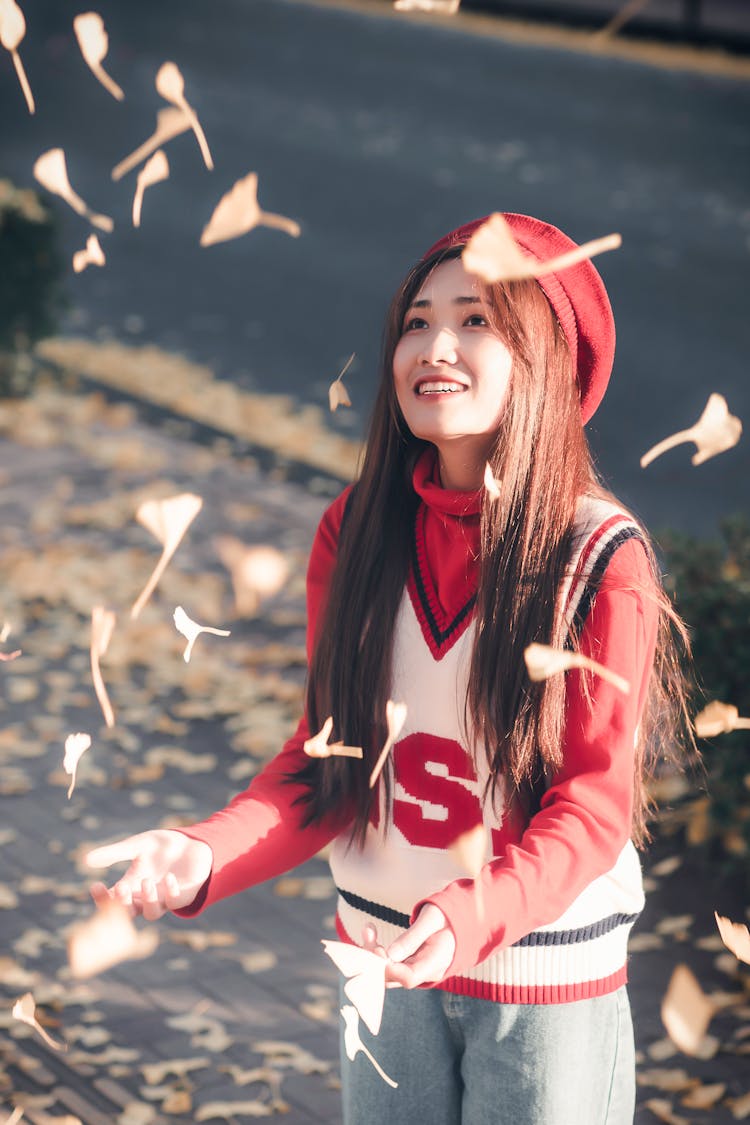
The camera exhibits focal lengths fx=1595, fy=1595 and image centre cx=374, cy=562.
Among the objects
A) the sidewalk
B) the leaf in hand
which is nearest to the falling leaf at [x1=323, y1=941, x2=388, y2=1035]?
the leaf in hand

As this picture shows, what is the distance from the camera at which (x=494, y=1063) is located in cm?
227

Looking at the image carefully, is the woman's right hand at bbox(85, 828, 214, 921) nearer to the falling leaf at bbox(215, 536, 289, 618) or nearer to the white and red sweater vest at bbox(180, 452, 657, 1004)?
the white and red sweater vest at bbox(180, 452, 657, 1004)

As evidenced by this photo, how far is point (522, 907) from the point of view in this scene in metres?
2.02

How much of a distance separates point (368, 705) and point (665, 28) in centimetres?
1585

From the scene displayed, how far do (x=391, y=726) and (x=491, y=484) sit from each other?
38cm

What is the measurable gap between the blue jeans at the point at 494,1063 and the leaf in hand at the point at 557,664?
47cm

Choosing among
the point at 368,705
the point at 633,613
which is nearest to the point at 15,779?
the point at 368,705

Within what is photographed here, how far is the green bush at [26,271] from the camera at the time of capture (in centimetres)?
880

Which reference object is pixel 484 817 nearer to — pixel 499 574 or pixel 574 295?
pixel 499 574

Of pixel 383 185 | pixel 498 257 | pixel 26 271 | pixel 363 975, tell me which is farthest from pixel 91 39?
pixel 383 185

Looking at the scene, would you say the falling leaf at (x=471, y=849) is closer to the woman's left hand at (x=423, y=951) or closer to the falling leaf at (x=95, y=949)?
the woman's left hand at (x=423, y=951)

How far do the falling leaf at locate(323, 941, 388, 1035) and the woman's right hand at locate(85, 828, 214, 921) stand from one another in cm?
26

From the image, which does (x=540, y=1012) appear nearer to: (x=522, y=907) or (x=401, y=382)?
(x=522, y=907)

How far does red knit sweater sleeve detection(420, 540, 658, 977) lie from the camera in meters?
1.99
